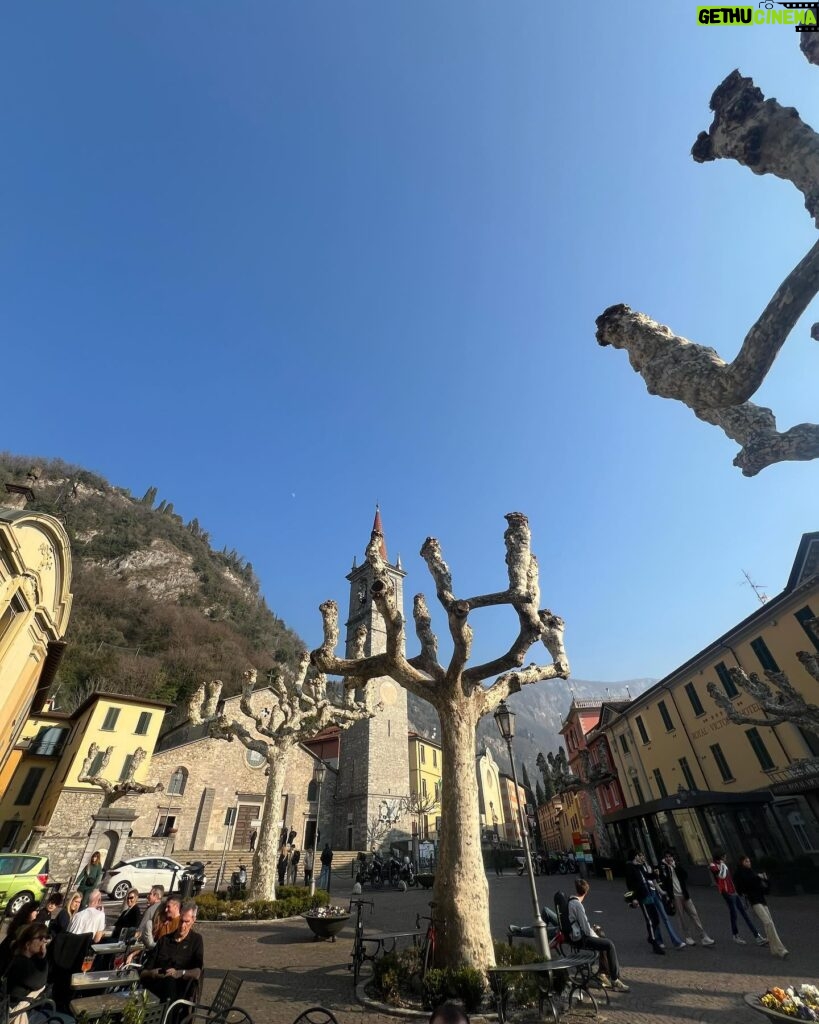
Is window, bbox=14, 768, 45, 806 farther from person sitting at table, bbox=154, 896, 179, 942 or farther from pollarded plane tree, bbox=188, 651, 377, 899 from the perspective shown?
person sitting at table, bbox=154, 896, 179, 942

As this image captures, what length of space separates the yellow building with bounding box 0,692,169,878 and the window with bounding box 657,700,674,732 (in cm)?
3072

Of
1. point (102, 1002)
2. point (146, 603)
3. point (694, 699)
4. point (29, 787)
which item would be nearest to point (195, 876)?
point (102, 1002)

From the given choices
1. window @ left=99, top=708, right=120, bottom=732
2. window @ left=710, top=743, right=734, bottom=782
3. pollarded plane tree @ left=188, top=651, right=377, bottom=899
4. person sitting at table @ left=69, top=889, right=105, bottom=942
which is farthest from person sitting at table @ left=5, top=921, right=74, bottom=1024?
window @ left=99, top=708, right=120, bottom=732

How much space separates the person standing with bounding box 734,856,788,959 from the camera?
8.26 metres

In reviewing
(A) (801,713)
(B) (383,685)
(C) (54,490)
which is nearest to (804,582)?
(A) (801,713)

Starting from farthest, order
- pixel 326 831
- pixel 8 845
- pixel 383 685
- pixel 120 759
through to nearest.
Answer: pixel 383 685 → pixel 326 831 → pixel 120 759 → pixel 8 845

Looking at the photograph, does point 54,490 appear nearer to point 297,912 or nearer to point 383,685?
point 383,685

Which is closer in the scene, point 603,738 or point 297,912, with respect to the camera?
point 297,912

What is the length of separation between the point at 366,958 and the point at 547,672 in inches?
241

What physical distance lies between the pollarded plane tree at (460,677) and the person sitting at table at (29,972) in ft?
16.0

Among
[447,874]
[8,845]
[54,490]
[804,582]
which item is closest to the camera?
[447,874]

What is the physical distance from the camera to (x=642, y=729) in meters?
29.3

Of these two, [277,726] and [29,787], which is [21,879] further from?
[29,787]

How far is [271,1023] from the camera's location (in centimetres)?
565
